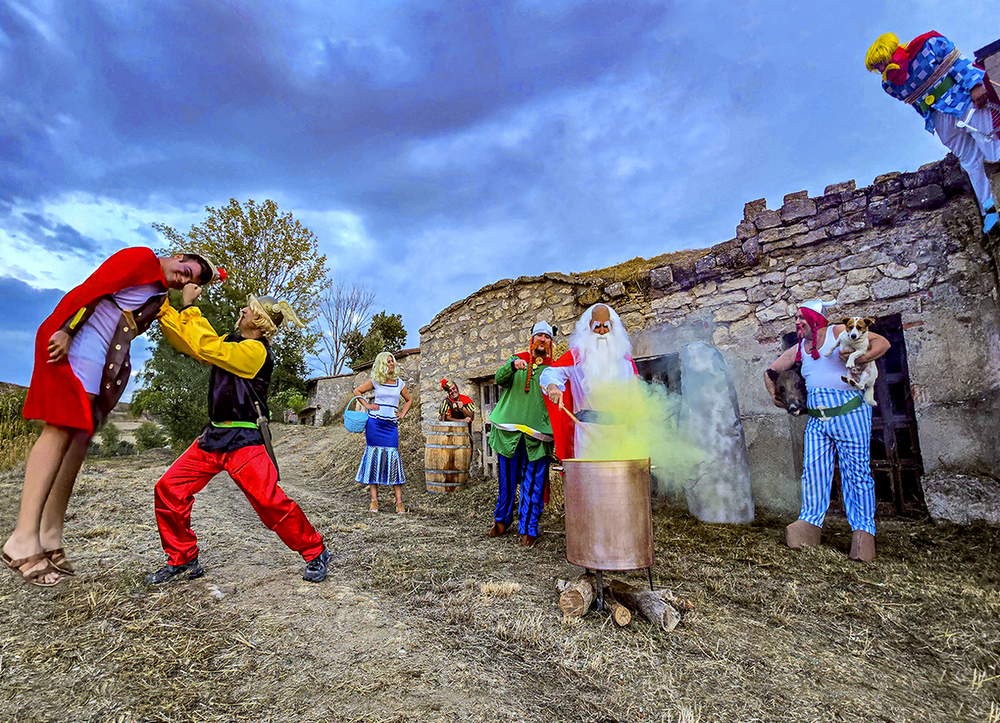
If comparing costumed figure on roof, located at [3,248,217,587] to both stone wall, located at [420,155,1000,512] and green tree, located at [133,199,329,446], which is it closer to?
stone wall, located at [420,155,1000,512]

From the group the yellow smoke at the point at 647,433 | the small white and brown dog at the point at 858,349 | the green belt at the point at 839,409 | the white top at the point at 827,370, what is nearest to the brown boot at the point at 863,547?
the green belt at the point at 839,409

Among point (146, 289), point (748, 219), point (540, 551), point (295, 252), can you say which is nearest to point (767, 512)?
point (540, 551)

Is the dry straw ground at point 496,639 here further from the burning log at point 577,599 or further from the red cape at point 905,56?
the red cape at point 905,56

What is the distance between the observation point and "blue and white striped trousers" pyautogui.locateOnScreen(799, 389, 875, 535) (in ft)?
12.2

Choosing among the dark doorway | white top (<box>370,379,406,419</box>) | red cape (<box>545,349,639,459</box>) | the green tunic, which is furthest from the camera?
white top (<box>370,379,406,419</box>)

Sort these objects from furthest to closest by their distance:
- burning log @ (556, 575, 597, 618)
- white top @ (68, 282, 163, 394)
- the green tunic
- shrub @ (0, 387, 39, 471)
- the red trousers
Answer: shrub @ (0, 387, 39, 471), the green tunic, the red trousers, burning log @ (556, 575, 597, 618), white top @ (68, 282, 163, 394)

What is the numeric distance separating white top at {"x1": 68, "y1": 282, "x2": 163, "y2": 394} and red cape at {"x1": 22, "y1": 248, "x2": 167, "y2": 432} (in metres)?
0.03

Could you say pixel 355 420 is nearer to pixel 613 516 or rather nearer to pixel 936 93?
pixel 613 516

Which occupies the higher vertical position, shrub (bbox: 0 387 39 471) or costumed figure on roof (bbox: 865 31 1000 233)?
costumed figure on roof (bbox: 865 31 1000 233)

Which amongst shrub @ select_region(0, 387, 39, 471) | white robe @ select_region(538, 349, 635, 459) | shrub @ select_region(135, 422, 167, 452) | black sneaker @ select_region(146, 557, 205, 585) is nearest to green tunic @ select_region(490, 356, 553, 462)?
white robe @ select_region(538, 349, 635, 459)

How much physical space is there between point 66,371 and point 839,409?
4712 mm

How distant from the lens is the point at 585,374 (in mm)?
3734

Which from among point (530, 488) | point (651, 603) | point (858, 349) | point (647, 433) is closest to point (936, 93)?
point (858, 349)

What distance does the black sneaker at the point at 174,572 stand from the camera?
313cm
